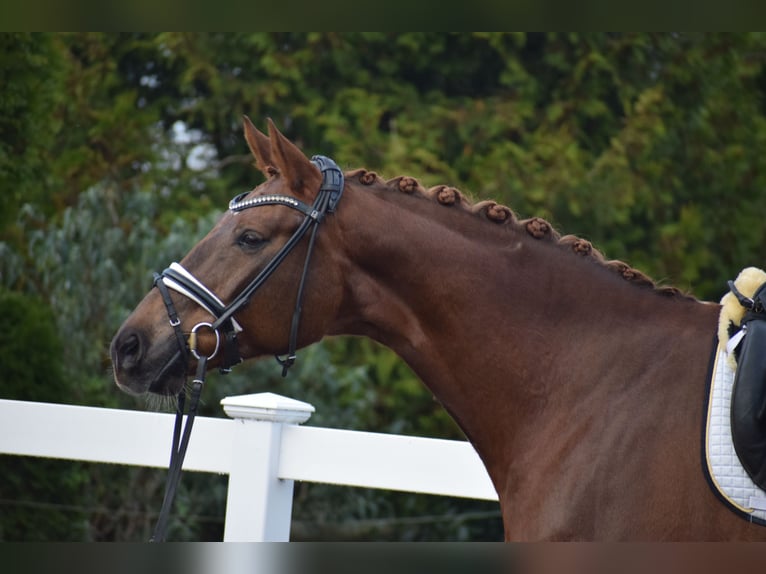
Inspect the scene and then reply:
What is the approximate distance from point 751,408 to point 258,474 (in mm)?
1823

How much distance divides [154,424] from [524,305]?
1.79m

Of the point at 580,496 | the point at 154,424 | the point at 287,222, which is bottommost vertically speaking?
the point at 580,496

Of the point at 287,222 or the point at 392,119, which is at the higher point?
the point at 392,119

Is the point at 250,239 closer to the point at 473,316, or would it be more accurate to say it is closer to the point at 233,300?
the point at 233,300

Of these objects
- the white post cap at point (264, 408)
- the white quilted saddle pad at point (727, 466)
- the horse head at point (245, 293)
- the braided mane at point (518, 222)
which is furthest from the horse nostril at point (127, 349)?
the white quilted saddle pad at point (727, 466)

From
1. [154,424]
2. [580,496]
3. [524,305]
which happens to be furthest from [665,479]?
[154,424]

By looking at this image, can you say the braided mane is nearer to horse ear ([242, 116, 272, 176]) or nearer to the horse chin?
horse ear ([242, 116, 272, 176])

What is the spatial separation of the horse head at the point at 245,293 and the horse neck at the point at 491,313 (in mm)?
100

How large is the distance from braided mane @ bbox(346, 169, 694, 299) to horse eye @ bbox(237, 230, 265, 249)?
34 cm

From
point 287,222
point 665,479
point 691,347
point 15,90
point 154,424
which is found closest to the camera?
point 665,479

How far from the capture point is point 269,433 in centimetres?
339

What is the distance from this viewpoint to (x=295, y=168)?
2.61 metres

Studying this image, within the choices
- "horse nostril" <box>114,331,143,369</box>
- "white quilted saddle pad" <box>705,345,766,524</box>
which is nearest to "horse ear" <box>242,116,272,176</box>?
"horse nostril" <box>114,331,143,369</box>

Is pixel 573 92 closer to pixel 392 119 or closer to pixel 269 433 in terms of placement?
pixel 392 119
